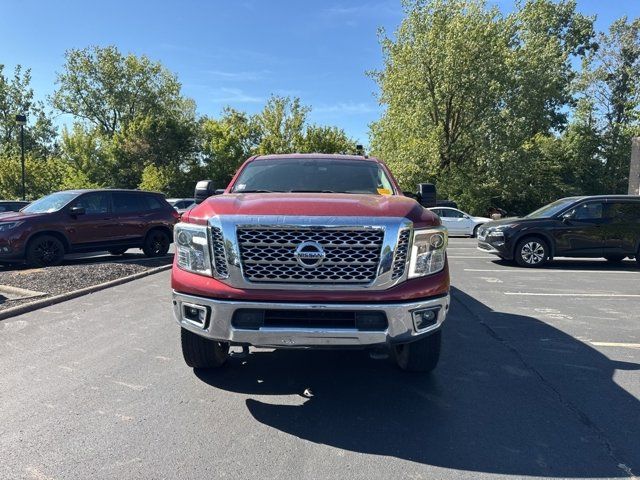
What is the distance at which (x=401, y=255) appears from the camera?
3498 millimetres

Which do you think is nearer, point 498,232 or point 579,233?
point 579,233

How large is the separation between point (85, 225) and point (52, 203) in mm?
882

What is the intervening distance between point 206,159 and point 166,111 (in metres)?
11.6

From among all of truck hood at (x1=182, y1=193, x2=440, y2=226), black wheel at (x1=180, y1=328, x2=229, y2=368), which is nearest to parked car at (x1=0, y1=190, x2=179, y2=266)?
black wheel at (x1=180, y1=328, x2=229, y2=368)

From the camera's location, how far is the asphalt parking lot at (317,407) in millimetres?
2951

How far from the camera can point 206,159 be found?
4562 cm

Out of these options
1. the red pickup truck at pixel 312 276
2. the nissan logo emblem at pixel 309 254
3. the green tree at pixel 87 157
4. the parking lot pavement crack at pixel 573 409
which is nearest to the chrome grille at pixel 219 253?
the red pickup truck at pixel 312 276

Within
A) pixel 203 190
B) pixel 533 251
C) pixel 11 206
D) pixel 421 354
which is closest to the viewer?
pixel 421 354

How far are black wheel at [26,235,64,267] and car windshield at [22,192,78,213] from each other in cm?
72

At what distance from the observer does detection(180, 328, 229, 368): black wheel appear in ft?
13.5

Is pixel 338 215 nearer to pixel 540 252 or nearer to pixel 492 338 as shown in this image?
pixel 492 338

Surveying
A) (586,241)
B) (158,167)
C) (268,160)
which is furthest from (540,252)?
(158,167)

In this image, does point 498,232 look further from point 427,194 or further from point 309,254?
point 309,254

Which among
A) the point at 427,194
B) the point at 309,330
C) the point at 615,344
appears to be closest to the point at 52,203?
the point at 427,194
